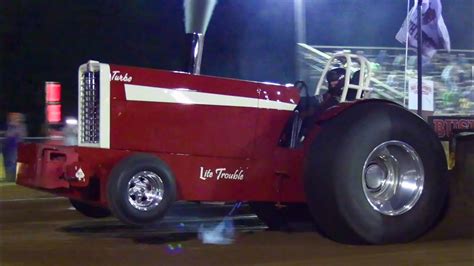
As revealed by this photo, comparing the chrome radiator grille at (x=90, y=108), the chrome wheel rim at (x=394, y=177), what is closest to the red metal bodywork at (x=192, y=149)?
the chrome radiator grille at (x=90, y=108)

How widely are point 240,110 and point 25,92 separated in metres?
24.3

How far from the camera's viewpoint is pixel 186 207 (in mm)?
11641

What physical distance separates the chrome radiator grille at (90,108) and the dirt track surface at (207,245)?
0.98 metres

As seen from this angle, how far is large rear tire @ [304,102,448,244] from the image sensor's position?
7.63 metres

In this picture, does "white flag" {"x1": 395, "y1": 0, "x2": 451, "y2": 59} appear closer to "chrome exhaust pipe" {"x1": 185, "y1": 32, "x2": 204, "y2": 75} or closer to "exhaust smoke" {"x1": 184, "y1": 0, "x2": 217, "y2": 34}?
"exhaust smoke" {"x1": 184, "y1": 0, "x2": 217, "y2": 34}

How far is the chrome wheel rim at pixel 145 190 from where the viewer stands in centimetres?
759

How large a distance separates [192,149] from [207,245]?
894 millimetres

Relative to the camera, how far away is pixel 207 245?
25.8 ft

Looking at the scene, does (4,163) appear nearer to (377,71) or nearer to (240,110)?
(377,71)

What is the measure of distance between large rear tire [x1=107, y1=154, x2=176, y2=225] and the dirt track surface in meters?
0.32

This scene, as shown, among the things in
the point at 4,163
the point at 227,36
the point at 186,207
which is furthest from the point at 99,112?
the point at 227,36

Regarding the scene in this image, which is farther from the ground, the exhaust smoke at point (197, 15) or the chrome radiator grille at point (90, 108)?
the exhaust smoke at point (197, 15)

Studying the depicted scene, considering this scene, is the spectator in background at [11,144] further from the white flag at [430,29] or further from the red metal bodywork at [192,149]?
the red metal bodywork at [192,149]

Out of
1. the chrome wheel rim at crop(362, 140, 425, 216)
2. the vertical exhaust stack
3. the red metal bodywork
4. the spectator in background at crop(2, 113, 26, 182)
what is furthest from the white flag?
the red metal bodywork
